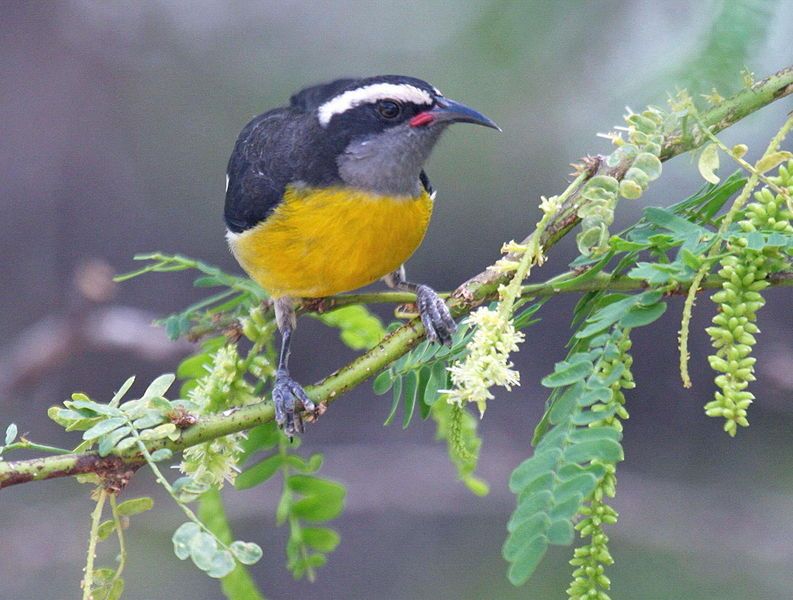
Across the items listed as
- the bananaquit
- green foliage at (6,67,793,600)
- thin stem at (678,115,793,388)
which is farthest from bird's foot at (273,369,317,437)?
thin stem at (678,115,793,388)

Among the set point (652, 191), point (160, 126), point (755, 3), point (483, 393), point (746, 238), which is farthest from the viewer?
point (160, 126)

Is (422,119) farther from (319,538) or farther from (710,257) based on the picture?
(710,257)

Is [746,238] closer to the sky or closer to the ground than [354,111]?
closer to the ground

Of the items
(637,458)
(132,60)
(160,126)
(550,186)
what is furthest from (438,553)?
(132,60)

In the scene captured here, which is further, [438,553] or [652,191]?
[438,553]

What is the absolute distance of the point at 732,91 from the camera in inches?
67.1

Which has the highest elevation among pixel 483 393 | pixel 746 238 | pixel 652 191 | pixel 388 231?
pixel 652 191

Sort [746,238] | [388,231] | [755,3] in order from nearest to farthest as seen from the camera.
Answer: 1. [746,238]
2. [755,3]
3. [388,231]

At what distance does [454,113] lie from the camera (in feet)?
10.3

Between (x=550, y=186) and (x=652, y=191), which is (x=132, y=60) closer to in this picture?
(x=550, y=186)

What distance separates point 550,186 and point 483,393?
502 centimetres

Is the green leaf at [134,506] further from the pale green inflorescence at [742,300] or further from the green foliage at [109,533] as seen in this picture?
the pale green inflorescence at [742,300]

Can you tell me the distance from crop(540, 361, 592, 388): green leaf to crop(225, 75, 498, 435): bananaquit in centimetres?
156

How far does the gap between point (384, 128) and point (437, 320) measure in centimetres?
144
